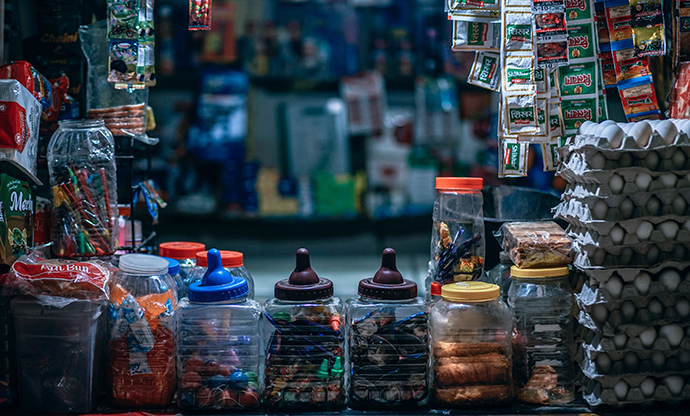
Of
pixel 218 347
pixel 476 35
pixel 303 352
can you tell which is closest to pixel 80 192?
pixel 218 347

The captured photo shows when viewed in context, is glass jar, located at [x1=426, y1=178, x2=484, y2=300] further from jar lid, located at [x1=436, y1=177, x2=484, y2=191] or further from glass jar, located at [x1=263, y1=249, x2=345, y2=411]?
glass jar, located at [x1=263, y1=249, x2=345, y2=411]

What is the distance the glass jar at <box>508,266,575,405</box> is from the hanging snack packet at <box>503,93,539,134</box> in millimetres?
436

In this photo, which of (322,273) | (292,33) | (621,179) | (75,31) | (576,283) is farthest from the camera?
(292,33)

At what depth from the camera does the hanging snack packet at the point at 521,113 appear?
183 cm

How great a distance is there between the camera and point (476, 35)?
191 cm

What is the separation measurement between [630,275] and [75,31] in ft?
5.73

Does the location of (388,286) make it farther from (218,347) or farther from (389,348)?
(218,347)

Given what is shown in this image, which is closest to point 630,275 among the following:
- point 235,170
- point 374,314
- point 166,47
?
point 374,314

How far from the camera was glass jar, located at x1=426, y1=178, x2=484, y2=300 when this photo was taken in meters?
1.74

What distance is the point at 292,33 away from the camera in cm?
433

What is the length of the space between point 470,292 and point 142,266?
81cm

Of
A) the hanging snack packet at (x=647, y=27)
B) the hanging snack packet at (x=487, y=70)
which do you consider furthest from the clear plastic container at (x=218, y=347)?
the hanging snack packet at (x=647, y=27)

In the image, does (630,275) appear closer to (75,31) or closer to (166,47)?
(75,31)

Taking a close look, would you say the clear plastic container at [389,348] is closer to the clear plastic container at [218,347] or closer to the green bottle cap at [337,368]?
the green bottle cap at [337,368]
